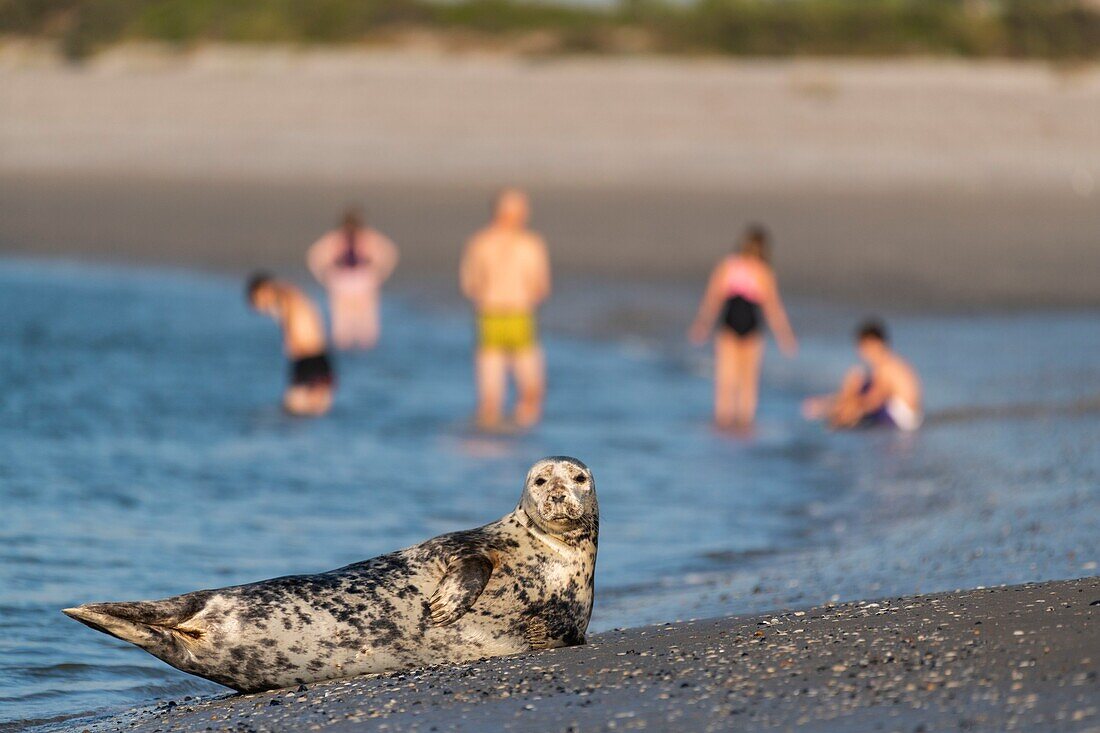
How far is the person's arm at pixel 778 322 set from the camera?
13.5m

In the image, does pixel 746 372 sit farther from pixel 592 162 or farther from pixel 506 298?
pixel 592 162

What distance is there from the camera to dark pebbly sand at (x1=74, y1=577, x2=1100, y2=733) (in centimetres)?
445

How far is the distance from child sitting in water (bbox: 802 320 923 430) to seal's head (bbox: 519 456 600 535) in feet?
20.7

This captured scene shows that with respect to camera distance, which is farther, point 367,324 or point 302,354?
point 367,324

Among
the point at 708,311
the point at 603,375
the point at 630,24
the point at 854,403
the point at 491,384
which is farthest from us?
the point at 630,24

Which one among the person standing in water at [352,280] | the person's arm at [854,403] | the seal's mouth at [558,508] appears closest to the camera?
the seal's mouth at [558,508]

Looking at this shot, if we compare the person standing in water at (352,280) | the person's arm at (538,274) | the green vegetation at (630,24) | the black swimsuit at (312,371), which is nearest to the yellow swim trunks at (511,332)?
the person's arm at (538,274)

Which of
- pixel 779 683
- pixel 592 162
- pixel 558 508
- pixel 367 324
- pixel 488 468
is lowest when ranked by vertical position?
pixel 779 683

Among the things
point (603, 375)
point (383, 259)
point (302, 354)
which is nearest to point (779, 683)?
point (302, 354)

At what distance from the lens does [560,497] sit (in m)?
5.71

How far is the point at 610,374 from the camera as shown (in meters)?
14.8

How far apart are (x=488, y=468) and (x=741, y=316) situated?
3221mm

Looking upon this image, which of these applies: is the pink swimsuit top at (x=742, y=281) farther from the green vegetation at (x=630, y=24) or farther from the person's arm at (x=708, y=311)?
the green vegetation at (x=630, y=24)

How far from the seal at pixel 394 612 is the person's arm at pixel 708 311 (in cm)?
782
